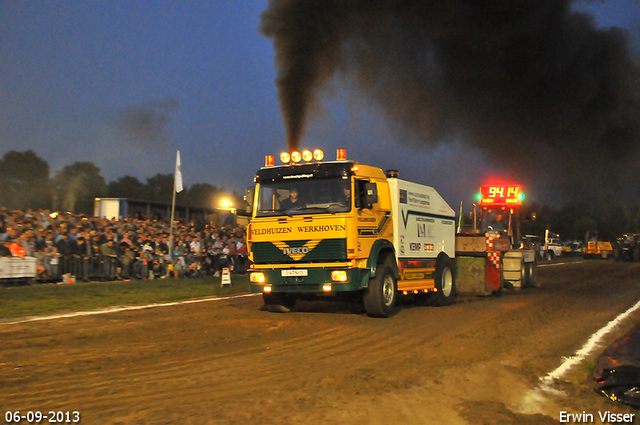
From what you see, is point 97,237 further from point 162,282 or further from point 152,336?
point 152,336

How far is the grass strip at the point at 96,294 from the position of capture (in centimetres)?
1192

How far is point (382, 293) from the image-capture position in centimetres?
1095

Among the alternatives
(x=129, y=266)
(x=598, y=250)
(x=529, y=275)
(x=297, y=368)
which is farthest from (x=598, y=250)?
(x=297, y=368)

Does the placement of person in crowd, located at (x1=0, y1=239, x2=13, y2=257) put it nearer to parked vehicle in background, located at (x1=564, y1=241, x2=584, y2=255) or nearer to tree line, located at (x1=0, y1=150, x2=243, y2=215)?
tree line, located at (x1=0, y1=150, x2=243, y2=215)

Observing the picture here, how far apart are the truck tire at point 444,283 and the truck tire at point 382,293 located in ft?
8.22

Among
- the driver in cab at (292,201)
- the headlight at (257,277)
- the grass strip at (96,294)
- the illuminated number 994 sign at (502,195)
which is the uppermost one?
the illuminated number 994 sign at (502,195)

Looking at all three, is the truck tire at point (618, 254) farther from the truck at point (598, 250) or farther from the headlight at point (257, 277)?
the headlight at point (257, 277)

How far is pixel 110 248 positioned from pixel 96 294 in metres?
4.30

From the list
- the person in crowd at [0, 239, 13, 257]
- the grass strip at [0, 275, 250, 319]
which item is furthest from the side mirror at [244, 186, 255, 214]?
the person in crowd at [0, 239, 13, 257]

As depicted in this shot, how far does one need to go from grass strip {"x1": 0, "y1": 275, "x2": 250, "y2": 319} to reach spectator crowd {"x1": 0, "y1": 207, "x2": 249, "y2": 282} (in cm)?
82

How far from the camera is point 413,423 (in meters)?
4.86

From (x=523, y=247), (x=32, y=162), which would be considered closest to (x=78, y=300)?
(x=523, y=247)

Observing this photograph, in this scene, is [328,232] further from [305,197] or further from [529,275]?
[529,275]

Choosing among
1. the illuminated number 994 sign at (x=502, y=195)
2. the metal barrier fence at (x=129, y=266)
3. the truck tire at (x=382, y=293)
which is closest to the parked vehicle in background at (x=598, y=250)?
the illuminated number 994 sign at (x=502, y=195)
